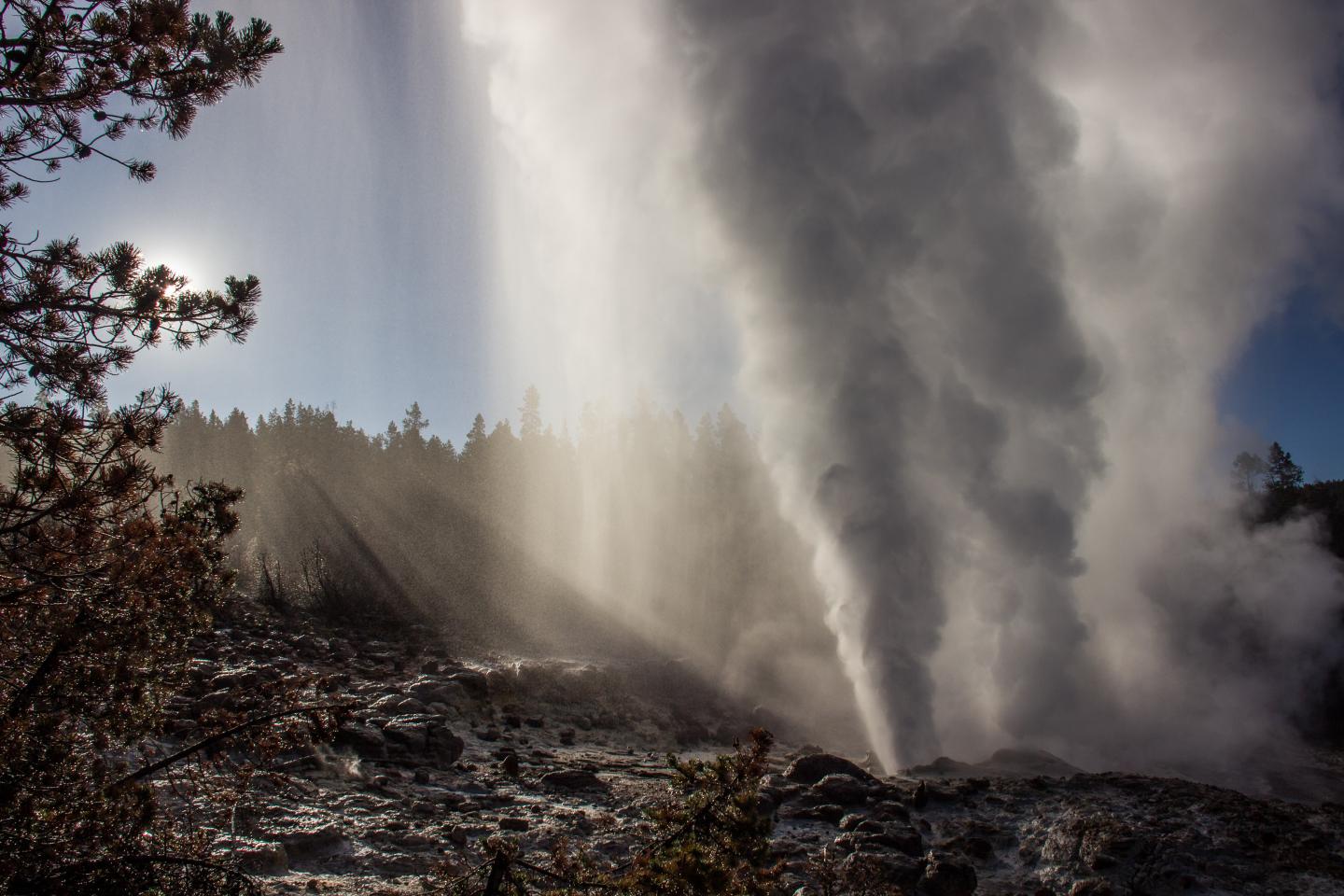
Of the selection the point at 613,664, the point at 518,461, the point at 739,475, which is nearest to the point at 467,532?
the point at 518,461

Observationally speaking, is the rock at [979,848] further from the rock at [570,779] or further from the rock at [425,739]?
the rock at [425,739]

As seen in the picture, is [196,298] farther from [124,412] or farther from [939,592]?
[939,592]

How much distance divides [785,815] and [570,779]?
12.9ft

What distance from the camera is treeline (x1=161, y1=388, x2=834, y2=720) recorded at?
33531 mm

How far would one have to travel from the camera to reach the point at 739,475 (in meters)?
48.2

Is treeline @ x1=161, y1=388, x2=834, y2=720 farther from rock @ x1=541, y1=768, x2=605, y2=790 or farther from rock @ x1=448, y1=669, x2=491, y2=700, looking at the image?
rock @ x1=541, y1=768, x2=605, y2=790

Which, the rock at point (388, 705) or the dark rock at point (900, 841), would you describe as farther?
the rock at point (388, 705)

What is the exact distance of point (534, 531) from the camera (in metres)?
48.4

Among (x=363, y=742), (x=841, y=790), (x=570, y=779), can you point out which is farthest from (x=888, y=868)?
(x=363, y=742)

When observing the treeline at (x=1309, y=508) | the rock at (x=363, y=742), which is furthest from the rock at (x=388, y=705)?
the treeline at (x=1309, y=508)

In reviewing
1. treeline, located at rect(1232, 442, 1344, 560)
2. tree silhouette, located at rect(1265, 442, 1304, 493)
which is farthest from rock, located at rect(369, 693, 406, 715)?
tree silhouette, located at rect(1265, 442, 1304, 493)

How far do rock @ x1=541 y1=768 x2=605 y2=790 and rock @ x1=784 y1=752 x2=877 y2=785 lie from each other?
3.92 metres

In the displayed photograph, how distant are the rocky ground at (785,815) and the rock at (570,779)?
39mm

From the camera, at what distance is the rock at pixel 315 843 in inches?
309
